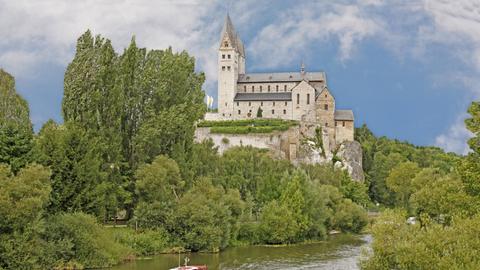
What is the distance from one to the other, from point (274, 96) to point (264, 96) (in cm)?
157

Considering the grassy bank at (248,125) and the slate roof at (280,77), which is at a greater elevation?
the slate roof at (280,77)

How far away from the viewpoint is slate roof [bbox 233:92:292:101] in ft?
322

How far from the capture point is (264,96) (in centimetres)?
9962

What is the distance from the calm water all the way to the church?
1724 inches

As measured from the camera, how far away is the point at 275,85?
103 metres

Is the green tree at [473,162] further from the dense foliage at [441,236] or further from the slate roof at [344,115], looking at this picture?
the slate roof at [344,115]

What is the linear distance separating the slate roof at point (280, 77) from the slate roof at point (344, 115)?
6.88 metres

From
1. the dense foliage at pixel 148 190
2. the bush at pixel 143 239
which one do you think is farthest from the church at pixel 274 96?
the bush at pixel 143 239

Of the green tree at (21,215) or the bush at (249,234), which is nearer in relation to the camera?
the green tree at (21,215)

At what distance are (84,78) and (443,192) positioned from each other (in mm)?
25694

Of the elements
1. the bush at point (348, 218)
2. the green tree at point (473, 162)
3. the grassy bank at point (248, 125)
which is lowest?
the bush at point (348, 218)

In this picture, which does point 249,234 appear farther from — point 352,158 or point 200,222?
point 352,158

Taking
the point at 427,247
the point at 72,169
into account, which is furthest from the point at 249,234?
→ the point at 427,247

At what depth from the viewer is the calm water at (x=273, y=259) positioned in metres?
39.1
